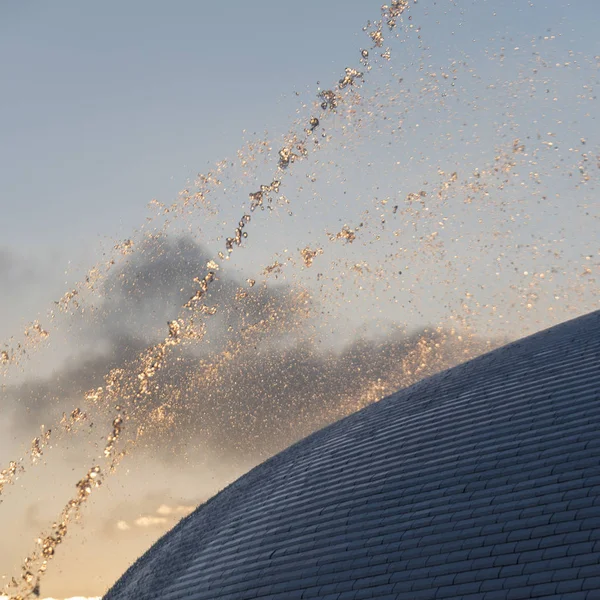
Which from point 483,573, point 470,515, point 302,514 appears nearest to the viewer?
point 483,573

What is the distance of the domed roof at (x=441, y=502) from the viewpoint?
60.1 feet

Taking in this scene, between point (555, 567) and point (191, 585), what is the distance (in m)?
14.4

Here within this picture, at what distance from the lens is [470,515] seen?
20328 mm

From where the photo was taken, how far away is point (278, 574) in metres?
23.9

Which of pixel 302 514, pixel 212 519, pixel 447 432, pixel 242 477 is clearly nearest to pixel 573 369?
pixel 447 432

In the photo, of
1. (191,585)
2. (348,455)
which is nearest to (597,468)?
(348,455)

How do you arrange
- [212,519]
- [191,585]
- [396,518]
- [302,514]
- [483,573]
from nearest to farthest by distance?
1. [483,573]
2. [396,518]
3. [302,514]
4. [191,585]
5. [212,519]

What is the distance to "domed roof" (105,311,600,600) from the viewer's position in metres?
18.3

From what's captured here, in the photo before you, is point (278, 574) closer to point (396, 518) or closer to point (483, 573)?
point (396, 518)

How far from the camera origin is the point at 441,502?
71.4 feet

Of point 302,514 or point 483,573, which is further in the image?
point 302,514

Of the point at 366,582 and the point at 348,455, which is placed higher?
the point at 348,455

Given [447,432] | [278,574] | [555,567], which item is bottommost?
[555,567]

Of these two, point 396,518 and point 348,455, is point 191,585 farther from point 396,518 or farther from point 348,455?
point 396,518
